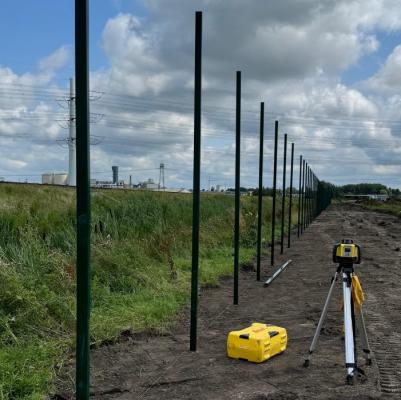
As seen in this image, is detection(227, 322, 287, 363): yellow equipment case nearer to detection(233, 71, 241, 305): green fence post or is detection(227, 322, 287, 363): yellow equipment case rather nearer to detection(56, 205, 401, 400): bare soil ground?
detection(56, 205, 401, 400): bare soil ground

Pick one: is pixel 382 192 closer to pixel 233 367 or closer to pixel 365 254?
pixel 365 254

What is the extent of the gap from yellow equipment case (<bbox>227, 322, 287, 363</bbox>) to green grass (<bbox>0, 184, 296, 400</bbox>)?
4.71 feet

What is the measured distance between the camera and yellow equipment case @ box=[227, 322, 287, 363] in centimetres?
564

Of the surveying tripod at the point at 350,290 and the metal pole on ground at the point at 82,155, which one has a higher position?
the metal pole on ground at the point at 82,155

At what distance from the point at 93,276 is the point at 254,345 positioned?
3.55m

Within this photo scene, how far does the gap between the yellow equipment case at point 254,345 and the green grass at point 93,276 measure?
143 centimetres

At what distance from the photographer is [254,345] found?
5633 millimetres

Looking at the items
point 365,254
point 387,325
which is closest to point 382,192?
point 365,254

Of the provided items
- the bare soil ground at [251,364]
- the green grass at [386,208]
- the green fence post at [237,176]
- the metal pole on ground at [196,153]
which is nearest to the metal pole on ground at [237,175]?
the green fence post at [237,176]

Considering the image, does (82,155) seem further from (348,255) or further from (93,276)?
(93,276)

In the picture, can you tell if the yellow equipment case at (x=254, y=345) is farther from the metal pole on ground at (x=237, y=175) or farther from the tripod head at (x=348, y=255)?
the metal pole on ground at (x=237, y=175)

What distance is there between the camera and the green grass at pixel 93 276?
5410 mm

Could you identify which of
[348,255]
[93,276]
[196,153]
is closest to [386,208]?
[93,276]

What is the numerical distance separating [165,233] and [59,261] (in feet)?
17.0
